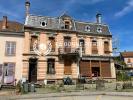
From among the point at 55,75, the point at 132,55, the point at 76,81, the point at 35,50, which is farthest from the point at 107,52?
the point at 132,55

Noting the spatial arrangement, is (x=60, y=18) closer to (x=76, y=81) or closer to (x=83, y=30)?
(x=83, y=30)

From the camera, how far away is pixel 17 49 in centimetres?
2508

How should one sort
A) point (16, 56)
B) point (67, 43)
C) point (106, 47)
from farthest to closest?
point (106, 47), point (67, 43), point (16, 56)

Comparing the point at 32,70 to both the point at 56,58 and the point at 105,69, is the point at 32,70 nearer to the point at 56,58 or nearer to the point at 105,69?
the point at 56,58

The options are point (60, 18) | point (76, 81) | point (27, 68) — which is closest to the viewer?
point (27, 68)

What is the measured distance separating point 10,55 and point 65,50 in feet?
23.2

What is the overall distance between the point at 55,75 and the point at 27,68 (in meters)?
3.75

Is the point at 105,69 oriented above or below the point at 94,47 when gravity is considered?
below

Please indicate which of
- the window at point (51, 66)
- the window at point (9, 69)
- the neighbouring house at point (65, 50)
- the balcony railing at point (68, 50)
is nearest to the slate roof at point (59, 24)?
the neighbouring house at point (65, 50)

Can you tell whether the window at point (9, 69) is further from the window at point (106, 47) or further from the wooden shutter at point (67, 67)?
the window at point (106, 47)

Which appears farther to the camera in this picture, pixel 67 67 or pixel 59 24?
pixel 59 24

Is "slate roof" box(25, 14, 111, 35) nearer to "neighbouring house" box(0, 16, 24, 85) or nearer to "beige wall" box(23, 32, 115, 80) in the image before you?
"beige wall" box(23, 32, 115, 80)

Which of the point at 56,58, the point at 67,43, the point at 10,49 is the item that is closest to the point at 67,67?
the point at 56,58

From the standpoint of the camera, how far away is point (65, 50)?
2694cm
